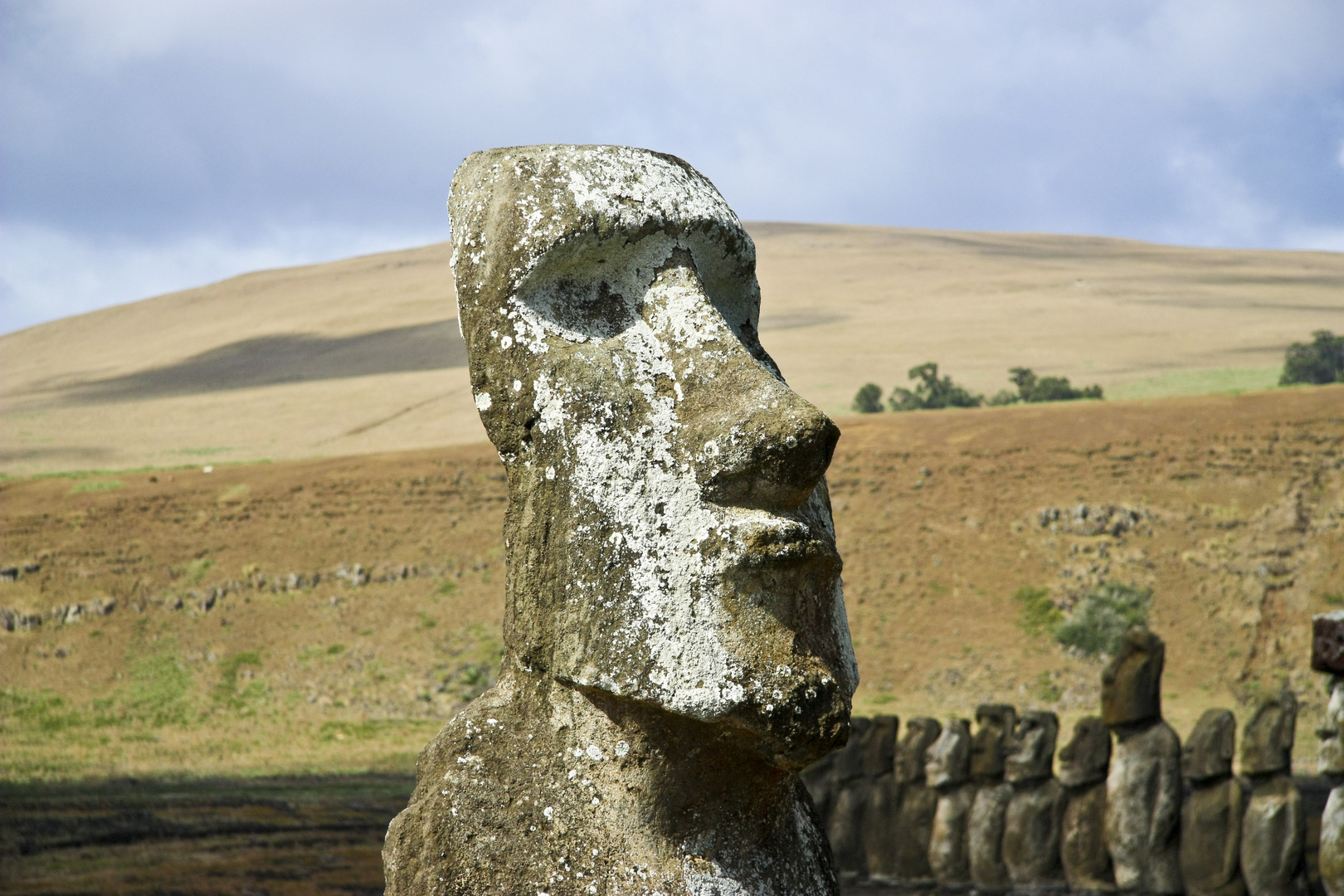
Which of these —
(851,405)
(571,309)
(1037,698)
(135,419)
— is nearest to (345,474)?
(1037,698)

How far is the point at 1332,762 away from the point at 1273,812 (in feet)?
4.41

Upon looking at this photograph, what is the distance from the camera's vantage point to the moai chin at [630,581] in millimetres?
3283

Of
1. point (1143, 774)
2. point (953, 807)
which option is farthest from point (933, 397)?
point (1143, 774)

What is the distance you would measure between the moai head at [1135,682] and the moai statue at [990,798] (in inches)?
46.4

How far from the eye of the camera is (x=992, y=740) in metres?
10.3

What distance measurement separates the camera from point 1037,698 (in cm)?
2338

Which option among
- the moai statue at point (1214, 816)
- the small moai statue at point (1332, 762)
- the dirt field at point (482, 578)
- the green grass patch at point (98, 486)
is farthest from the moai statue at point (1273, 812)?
the green grass patch at point (98, 486)

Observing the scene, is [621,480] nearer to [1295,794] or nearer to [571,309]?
[571,309]

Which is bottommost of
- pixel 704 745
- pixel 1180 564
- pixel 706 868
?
pixel 1180 564

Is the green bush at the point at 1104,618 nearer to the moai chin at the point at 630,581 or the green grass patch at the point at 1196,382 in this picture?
the moai chin at the point at 630,581

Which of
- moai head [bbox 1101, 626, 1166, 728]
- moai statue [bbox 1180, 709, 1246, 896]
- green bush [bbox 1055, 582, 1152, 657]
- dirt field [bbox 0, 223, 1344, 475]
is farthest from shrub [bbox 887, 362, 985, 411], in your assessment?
moai statue [bbox 1180, 709, 1246, 896]

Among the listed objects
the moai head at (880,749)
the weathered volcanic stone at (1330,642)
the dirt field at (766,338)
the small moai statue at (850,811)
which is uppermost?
the dirt field at (766,338)

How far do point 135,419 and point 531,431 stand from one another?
73.5 m

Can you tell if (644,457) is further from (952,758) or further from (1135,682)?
(952,758)
